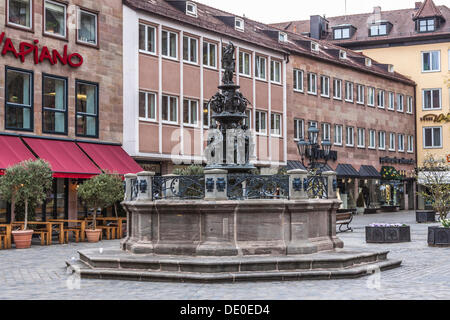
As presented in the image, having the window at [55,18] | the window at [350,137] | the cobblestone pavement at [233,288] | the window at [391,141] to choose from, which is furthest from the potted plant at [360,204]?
the cobblestone pavement at [233,288]

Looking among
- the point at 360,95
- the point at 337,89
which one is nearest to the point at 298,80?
the point at 337,89

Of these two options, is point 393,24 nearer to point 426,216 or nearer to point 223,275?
point 426,216

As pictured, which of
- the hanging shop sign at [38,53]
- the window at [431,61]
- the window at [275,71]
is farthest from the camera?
the window at [431,61]

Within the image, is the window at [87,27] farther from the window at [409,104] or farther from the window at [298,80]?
the window at [409,104]

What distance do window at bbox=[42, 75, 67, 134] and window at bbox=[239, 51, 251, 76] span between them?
502 inches

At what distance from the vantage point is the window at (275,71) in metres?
44.3

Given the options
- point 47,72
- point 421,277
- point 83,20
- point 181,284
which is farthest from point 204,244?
point 83,20

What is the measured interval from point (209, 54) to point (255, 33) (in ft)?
22.6

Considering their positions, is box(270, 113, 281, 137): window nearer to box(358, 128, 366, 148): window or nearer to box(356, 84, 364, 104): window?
box(358, 128, 366, 148): window

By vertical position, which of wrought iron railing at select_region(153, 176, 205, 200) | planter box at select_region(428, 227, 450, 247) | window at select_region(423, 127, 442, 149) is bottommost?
planter box at select_region(428, 227, 450, 247)

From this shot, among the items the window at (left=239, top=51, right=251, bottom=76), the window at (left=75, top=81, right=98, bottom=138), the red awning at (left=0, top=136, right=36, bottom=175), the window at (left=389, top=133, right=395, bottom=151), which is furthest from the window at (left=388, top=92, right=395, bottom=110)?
the red awning at (left=0, top=136, right=36, bottom=175)

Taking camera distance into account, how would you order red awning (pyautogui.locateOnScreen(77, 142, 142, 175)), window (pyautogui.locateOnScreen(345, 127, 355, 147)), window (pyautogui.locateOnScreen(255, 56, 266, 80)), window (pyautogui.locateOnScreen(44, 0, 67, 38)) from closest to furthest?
window (pyautogui.locateOnScreen(44, 0, 67, 38))
red awning (pyautogui.locateOnScreen(77, 142, 142, 175))
window (pyautogui.locateOnScreen(255, 56, 266, 80))
window (pyautogui.locateOnScreen(345, 127, 355, 147))

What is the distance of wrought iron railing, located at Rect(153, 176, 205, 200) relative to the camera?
52.2 ft

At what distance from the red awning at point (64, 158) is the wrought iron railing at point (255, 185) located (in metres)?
12.8
